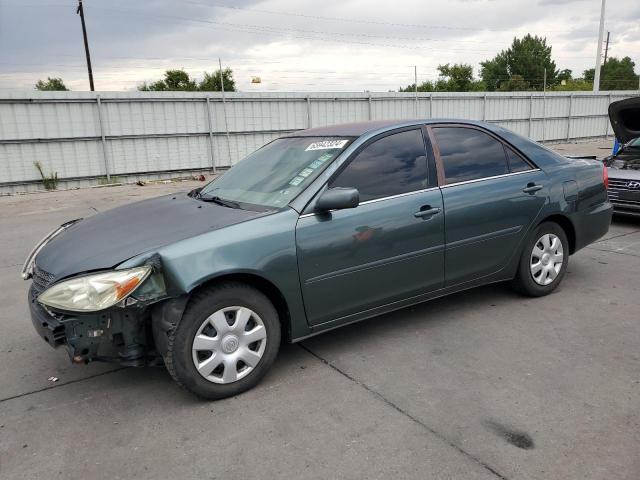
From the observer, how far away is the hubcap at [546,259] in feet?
14.6

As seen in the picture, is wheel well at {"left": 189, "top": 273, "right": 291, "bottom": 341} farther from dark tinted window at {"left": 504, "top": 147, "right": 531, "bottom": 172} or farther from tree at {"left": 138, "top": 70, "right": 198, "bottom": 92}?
tree at {"left": 138, "top": 70, "right": 198, "bottom": 92}

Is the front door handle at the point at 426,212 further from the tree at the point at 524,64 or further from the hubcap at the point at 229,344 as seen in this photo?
the tree at the point at 524,64

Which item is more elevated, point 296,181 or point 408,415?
point 296,181

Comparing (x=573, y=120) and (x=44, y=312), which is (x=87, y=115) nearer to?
(x=44, y=312)

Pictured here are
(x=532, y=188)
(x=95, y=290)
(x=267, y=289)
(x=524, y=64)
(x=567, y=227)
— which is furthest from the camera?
(x=524, y=64)

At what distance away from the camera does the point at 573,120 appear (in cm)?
2402

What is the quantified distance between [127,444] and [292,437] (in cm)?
84

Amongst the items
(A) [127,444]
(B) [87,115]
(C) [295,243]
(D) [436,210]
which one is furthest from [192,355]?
(B) [87,115]

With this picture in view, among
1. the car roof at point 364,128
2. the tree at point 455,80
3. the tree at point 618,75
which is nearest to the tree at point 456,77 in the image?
the tree at point 455,80

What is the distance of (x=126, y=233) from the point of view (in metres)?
3.24

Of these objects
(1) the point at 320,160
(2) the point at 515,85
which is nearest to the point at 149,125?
(1) the point at 320,160

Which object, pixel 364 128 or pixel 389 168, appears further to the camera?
pixel 364 128

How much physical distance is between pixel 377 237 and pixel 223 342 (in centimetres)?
121

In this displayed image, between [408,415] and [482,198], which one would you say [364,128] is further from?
[408,415]
